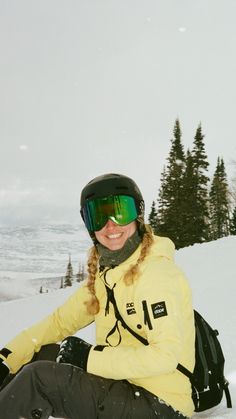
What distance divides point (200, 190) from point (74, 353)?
4196 cm

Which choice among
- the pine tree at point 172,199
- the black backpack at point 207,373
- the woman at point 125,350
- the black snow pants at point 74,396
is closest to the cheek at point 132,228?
the woman at point 125,350

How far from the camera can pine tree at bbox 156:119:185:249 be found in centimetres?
4124

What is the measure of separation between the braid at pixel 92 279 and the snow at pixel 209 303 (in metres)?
1.18

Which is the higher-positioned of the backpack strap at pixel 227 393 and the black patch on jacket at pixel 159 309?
the black patch on jacket at pixel 159 309

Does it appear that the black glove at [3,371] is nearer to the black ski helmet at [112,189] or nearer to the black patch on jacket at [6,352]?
the black patch on jacket at [6,352]

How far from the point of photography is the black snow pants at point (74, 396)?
267 cm

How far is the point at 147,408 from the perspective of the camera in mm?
2719

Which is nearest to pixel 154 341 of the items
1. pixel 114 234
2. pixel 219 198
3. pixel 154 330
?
pixel 154 330

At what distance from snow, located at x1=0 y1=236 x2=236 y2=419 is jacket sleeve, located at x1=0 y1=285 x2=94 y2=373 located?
125 centimetres

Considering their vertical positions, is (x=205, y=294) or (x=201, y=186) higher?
(x=201, y=186)

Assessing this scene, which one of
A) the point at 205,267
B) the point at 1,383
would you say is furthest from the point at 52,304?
the point at 1,383

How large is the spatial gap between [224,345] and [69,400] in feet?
10.3

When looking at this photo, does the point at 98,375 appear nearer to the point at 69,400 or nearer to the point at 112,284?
the point at 69,400

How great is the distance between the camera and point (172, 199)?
42.3 meters
